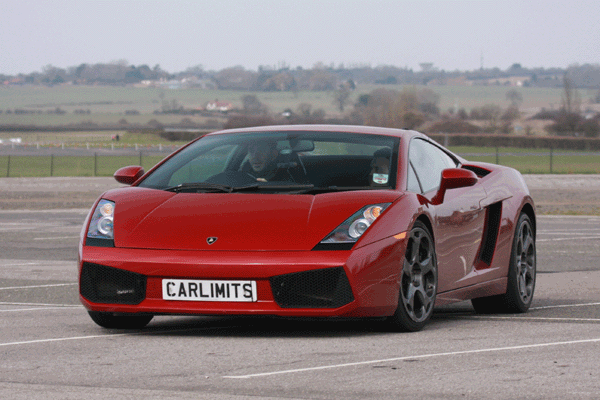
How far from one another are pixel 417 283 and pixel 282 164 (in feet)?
3.91

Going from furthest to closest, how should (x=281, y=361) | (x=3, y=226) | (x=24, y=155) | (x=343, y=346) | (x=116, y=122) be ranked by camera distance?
1. (x=116, y=122)
2. (x=24, y=155)
3. (x=3, y=226)
4. (x=343, y=346)
5. (x=281, y=361)

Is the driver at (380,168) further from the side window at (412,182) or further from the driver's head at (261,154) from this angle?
the driver's head at (261,154)

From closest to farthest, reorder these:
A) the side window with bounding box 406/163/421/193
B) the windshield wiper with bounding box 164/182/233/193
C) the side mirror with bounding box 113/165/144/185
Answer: the windshield wiper with bounding box 164/182/233/193, the side window with bounding box 406/163/421/193, the side mirror with bounding box 113/165/144/185

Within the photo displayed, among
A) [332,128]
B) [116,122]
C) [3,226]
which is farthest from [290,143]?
[116,122]

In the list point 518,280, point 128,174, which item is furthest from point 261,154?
point 518,280

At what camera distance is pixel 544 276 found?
11.3m

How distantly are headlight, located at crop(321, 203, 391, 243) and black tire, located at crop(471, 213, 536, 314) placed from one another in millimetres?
2135

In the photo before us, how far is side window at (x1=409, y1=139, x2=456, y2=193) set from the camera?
7172 mm

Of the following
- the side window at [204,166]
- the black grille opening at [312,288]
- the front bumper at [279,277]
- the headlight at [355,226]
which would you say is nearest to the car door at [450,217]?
the headlight at [355,226]

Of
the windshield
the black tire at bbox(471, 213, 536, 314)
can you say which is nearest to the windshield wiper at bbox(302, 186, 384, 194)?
the windshield

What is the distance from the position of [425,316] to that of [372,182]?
2.95 feet

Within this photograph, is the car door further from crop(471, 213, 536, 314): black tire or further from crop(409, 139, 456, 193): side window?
crop(471, 213, 536, 314): black tire

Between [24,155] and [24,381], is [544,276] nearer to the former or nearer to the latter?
[24,381]

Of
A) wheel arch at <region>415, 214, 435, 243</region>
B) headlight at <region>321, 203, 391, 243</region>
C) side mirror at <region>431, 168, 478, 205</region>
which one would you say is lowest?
wheel arch at <region>415, 214, 435, 243</region>
